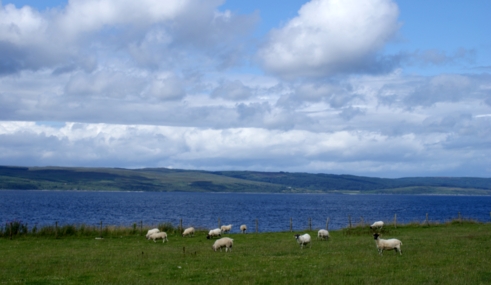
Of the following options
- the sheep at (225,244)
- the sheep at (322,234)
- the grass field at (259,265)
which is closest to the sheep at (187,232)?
the grass field at (259,265)

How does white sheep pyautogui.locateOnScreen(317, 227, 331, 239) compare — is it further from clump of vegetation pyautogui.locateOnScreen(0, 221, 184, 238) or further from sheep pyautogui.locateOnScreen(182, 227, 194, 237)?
clump of vegetation pyautogui.locateOnScreen(0, 221, 184, 238)

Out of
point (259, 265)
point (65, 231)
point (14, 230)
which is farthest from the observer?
point (65, 231)

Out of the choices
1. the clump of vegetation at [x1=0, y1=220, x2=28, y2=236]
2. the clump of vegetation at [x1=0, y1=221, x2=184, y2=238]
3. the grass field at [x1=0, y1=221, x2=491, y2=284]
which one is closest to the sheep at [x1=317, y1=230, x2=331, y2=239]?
the grass field at [x1=0, y1=221, x2=491, y2=284]

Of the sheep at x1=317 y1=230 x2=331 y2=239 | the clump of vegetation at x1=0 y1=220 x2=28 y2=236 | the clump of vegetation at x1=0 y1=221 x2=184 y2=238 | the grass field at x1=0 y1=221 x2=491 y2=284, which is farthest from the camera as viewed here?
the clump of vegetation at x1=0 y1=221 x2=184 y2=238

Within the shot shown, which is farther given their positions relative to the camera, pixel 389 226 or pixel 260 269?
pixel 389 226

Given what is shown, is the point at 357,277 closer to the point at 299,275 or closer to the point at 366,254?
the point at 299,275

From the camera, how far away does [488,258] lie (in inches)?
864

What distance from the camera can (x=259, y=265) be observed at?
71.2 feet

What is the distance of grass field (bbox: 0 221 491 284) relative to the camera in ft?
58.7

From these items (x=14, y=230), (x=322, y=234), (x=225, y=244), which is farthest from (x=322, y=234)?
(x=14, y=230)

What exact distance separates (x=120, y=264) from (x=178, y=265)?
2.84 meters

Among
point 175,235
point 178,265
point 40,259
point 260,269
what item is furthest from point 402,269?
point 175,235

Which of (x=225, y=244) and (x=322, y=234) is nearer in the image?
(x=225, y=244)

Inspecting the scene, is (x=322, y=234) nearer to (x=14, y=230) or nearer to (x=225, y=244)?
(x=225, y=244)
